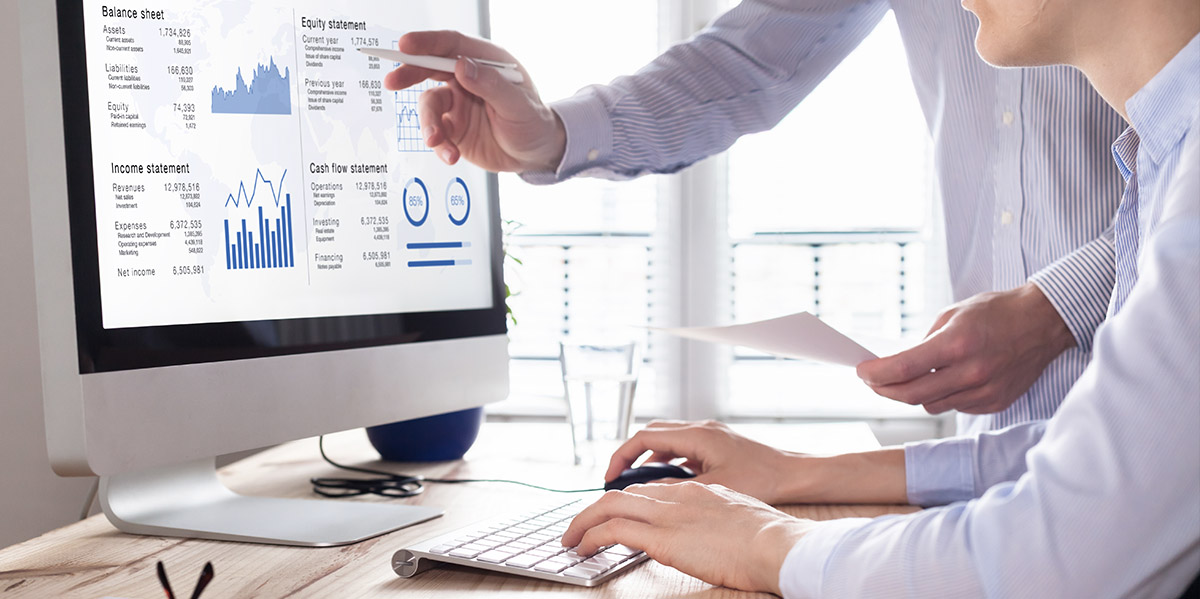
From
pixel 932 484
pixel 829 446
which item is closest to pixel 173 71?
pixel 932 484

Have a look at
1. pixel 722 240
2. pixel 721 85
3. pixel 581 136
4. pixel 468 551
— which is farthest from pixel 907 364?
pixel 722 240

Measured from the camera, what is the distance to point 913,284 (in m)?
2.86

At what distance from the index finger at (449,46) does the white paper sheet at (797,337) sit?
41cm

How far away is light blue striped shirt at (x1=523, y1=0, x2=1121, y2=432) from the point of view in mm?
1139

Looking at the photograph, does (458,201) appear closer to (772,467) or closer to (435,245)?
(435,245)

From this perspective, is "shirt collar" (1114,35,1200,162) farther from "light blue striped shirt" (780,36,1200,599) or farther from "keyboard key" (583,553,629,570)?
"keyboard key" (583,553,629,570)

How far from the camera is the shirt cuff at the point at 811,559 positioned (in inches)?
22.8

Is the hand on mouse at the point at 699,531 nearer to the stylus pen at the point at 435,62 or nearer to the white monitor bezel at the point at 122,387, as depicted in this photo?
the white monitor bezel at the point at 122,387

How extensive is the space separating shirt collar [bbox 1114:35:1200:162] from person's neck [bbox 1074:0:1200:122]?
0.12 ft

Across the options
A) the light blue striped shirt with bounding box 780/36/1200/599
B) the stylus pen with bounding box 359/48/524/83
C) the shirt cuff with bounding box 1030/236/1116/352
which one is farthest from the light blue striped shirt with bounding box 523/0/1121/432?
the light blue striped shirt with bounding box 780/36/1200/599

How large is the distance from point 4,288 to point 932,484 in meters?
1.29

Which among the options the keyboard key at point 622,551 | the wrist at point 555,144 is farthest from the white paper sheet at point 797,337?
the wrist at point 555,144

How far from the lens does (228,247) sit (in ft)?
2.73

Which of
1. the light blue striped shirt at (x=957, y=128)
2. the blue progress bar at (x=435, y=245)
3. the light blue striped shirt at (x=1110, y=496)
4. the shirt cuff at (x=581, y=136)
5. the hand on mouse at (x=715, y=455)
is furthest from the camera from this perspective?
the shirt cuff at (x=581, y=136)
